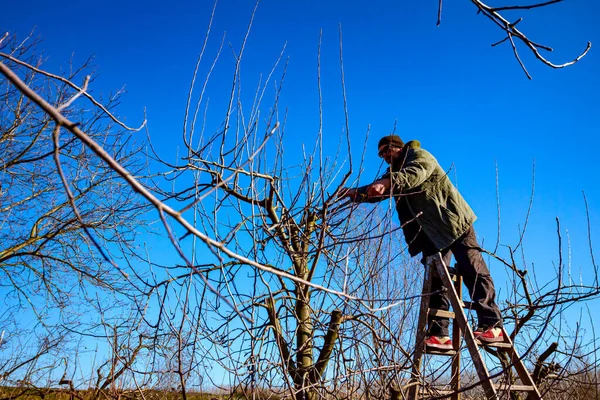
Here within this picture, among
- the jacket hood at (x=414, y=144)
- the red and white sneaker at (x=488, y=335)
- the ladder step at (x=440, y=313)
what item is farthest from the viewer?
the jacket hood at (x=414, y=144)

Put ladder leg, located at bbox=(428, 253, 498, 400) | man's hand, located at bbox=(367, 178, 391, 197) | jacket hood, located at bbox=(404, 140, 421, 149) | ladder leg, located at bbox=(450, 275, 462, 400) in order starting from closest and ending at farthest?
man's hand, located at bbox=(367, 178, 391, 197), ladder leg, located at bbox=(428, 253, 498, 400), ladder leg, located at bbox=(450, 275, 462, 400), jacket hood, located at bbox=(404, 140, 421, 149)

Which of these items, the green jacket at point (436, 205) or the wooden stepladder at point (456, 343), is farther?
the green jacket at point (436, 205)

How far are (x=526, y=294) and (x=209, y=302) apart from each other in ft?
7.83

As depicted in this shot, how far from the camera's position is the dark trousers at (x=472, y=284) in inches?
127

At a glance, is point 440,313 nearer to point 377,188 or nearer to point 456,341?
point 456,341

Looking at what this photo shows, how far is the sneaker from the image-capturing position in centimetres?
320

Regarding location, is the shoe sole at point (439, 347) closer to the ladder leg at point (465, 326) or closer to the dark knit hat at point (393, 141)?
the ladder leg at point (465, 326)

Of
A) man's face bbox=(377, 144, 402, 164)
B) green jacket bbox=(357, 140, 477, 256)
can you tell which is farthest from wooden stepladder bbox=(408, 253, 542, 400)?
man's face bbox=(377, 144, 402, 164)

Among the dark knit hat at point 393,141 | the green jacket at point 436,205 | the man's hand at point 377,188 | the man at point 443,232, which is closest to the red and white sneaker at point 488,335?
the man at point 443,232

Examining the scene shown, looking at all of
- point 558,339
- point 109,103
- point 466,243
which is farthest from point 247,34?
point 109,103

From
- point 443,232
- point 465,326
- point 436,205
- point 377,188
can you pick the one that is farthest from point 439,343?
point 377,188

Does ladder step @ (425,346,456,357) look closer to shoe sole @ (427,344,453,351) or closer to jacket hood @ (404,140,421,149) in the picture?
shoe sole @ (427,344,453,351)

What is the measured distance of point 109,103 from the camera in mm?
9203

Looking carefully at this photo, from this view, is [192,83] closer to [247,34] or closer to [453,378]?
[247,34]
